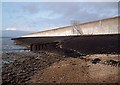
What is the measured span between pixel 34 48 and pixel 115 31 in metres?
9.42

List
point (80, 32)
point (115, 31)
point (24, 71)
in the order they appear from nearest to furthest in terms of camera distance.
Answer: point (24, 71)
point (115, 31)
point (80, 32)

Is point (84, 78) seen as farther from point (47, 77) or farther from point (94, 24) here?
point (94, 24)

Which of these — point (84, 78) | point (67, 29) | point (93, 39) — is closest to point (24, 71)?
point (84, 78)

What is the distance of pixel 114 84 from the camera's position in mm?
7793

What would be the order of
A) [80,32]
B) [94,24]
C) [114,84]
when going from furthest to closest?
[80,32], [94,24], [114,84]

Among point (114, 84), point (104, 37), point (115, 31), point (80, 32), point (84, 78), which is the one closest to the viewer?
point (114, 84)

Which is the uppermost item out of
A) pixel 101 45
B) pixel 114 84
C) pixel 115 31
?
pixel 115 31

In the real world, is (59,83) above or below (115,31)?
below

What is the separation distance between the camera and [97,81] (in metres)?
8.16

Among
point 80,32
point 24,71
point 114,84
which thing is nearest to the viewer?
point 114,84

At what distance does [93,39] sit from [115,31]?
141 inches

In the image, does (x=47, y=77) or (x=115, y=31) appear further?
(x=115, y=31)

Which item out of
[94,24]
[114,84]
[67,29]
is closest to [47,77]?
[114,84]

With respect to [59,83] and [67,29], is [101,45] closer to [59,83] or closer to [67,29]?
[67,29]
